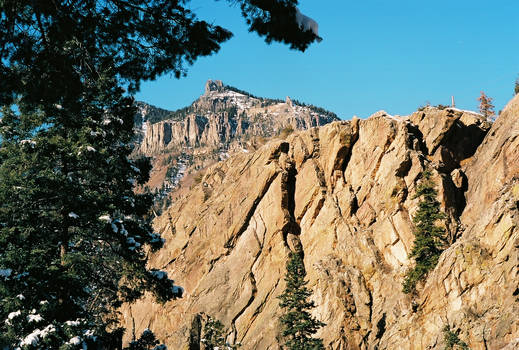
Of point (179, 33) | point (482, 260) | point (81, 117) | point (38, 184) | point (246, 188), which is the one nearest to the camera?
point (179, 33)

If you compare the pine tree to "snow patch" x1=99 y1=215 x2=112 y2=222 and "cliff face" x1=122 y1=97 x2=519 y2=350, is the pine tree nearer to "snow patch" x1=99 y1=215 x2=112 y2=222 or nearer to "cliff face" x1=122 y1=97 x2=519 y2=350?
"cliff face" x1=122 y1=97 x2=519 y2=350

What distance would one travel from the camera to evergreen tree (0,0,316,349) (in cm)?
996

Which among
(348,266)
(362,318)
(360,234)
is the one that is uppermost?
(360,234)

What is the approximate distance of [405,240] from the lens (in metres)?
54.8

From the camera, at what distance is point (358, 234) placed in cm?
5803

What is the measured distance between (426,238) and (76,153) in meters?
41.8

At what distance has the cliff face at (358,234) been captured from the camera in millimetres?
43953

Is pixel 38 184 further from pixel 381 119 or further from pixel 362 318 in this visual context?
pixel 381 119

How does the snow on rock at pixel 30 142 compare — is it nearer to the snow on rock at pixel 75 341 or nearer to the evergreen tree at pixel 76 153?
the evergreen tree at pixel 76 153

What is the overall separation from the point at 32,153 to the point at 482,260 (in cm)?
4034

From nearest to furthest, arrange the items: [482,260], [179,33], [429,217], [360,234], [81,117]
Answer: [179,33], [81,117], [482,260], [429,217], [360,234]

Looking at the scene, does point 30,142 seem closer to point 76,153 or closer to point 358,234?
point 76,153

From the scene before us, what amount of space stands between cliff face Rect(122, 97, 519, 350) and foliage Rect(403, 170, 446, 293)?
1654mm

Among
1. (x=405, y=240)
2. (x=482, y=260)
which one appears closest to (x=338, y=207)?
(x=405, y=240)
